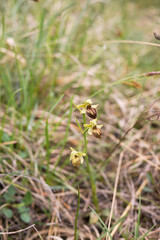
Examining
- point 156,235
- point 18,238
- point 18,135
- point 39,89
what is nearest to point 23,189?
point 18,238

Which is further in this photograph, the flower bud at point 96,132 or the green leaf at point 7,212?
the green leaf at point 7,212

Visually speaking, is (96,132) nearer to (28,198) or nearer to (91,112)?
(91,112)

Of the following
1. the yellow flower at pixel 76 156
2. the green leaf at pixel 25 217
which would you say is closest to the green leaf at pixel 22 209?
the green leaf at pixel 25 217

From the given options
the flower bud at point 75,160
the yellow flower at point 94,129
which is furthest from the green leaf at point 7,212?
the yellow flower at point 94,129

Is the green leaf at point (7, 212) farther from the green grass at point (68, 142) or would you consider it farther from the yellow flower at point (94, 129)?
the yellow flower at point (94, 129)

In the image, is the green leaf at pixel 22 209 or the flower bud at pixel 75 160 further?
the green leaf at pixel 22 209

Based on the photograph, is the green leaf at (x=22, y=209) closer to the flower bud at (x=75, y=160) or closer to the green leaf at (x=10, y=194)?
the green leaf at (x=10, y=194)

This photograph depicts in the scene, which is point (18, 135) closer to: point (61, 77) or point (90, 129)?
point (90, 129)

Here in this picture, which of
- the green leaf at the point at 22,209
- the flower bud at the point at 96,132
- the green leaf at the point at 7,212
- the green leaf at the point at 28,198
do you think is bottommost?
the green leaf at the point at 22,209

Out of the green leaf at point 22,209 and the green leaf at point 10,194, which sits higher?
the green leaf at point 10,194

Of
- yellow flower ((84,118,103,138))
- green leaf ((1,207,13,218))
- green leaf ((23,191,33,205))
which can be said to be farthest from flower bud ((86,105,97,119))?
green leaf ((1,207,13,218))

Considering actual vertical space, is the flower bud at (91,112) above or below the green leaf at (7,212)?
above

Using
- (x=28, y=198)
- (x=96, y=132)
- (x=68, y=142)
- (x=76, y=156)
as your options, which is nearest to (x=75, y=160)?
(x=76, y=156)
